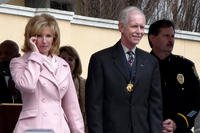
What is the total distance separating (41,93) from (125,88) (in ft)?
2.15

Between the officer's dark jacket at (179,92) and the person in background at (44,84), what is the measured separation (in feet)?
3.81

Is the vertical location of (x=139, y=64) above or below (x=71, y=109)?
above

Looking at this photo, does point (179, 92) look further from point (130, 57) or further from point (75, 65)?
point (75, 65)

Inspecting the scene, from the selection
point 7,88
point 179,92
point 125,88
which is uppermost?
point 125,88

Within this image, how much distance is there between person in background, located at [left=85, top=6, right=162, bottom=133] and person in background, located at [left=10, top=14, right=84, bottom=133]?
163 millimetres

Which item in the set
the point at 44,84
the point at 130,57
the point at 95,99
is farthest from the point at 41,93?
the point at 130,57

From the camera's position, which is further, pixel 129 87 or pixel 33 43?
pixel 129 87

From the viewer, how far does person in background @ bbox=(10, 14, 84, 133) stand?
16.3 ft

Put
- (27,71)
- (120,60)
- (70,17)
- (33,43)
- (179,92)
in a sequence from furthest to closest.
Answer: (70,17), (179,92), (120,60), (33,43), (27,71)

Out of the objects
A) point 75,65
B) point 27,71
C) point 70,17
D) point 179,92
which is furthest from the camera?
point 70,17

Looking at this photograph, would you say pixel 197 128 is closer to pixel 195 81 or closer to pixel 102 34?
pixel 195 81

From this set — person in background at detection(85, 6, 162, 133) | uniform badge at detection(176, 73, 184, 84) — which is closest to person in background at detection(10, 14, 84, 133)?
person in background at detection(85, 6, 162, 133)

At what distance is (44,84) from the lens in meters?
5.02

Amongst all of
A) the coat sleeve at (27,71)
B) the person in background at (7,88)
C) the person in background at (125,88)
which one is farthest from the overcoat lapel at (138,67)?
the person in background at (7,88)
